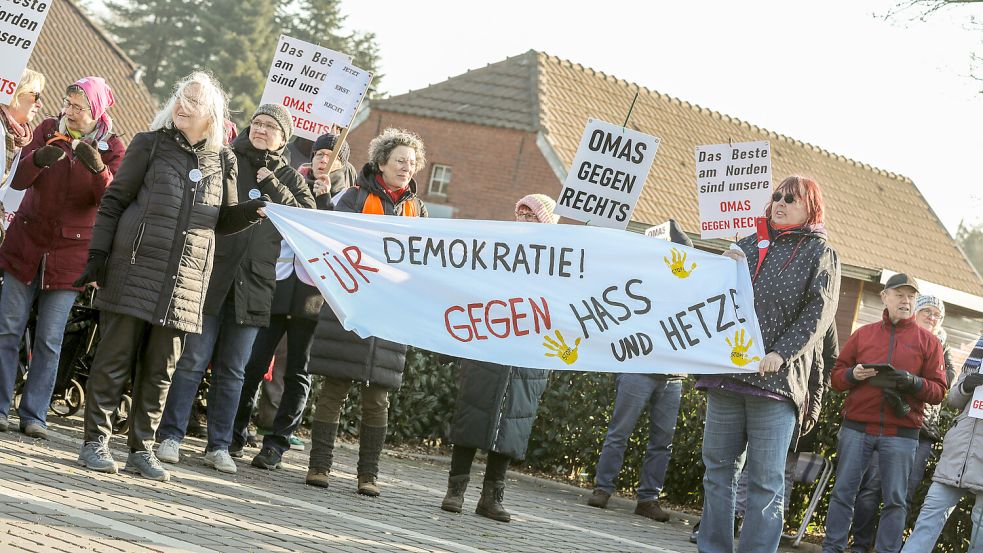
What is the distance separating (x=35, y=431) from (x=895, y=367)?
5.86 metres

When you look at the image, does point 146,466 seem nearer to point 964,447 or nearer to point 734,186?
point 964,447

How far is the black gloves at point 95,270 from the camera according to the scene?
7098mm

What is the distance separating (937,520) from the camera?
28.6ft

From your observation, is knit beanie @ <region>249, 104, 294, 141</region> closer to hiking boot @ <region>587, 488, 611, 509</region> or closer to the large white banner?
the large white banner

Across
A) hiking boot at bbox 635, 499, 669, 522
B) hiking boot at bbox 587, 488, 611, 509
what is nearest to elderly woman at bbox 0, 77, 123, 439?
hiking boot at bbox 587, 488, 611, 509

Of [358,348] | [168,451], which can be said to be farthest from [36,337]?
[358,348]

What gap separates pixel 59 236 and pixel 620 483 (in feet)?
18.3

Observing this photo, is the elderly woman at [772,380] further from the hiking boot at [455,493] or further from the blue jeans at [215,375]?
the blue jeans at [215,375]

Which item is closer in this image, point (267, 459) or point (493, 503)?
point (493, 503)

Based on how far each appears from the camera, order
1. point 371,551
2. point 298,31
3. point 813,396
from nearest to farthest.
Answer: point 371,551
point 813,396
point 298,31

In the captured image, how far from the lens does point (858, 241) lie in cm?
3753

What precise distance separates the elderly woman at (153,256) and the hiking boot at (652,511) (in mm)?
4378

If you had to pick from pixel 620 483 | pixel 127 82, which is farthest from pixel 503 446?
pixel 127 82

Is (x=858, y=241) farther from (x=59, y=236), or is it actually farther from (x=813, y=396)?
(x=59, y=236)
